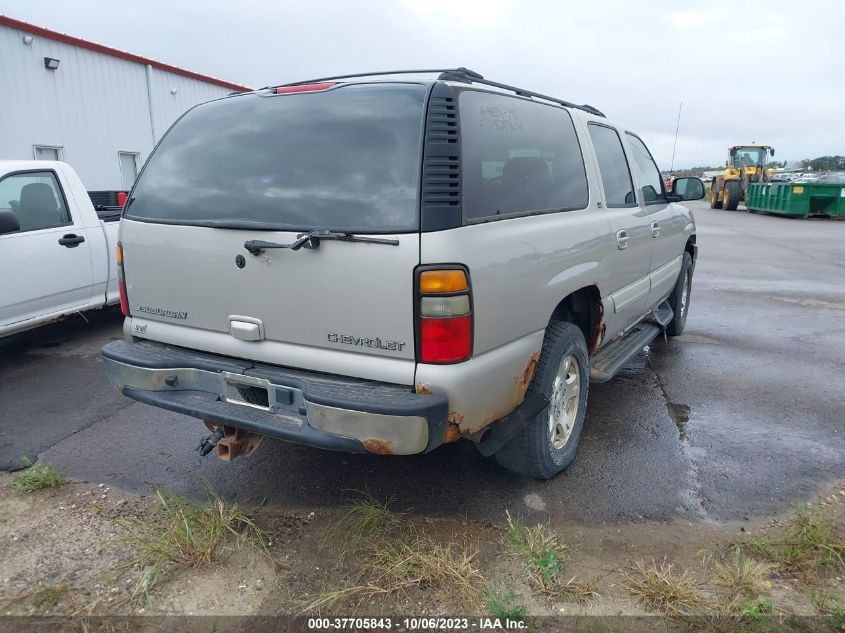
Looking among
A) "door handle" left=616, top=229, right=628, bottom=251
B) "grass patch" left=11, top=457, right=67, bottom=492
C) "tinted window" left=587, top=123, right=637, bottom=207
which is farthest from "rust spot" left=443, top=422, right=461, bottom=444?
"grass patch" left=11, top=457, right=67, bottom=492

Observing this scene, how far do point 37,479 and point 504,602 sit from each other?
2565 mm

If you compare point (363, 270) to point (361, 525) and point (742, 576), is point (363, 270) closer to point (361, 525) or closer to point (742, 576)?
point (361, 525)

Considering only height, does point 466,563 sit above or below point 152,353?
below

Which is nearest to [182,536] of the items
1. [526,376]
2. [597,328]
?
[526,376]

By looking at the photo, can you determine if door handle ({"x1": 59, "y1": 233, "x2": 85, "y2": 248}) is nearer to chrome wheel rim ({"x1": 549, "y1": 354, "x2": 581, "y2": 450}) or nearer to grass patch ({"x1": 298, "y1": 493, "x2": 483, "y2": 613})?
grass patch ({"x1": 298, "y1": 493, "x2": 483, "y2": 613})

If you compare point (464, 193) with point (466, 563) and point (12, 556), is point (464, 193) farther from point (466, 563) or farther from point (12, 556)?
point (12, 556)

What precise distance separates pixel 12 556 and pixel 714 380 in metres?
4.94

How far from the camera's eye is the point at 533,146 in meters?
3.40

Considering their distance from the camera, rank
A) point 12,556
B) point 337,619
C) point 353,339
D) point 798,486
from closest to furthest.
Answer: point 337,619
point 353,339
point 12,556
point 798,486

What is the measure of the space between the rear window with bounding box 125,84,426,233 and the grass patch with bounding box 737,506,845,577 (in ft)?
6.98

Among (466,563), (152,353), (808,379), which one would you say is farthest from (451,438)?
(808,379)

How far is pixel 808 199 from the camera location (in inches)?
877

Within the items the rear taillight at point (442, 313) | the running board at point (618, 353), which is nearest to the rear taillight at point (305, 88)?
A: the rear taillight at point (442, 313)

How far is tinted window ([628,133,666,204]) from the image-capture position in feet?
16.8
